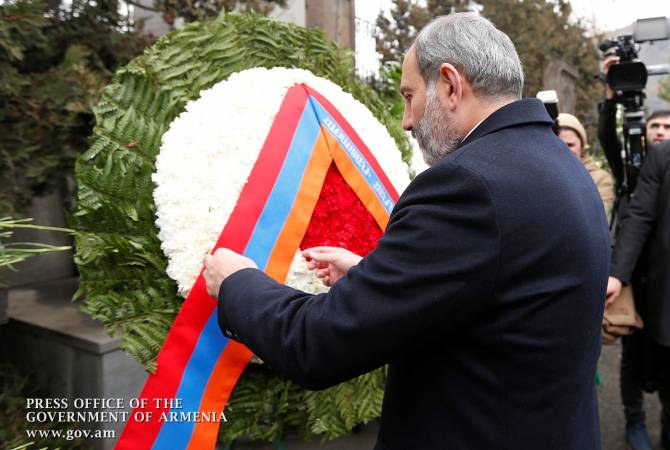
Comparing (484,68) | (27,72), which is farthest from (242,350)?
(27,72)

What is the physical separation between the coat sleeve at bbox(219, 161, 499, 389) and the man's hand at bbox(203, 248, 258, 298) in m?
0.27

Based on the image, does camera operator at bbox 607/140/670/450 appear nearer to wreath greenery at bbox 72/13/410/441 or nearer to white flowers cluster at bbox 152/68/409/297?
wreath greenery at bbox 72/13/410/441

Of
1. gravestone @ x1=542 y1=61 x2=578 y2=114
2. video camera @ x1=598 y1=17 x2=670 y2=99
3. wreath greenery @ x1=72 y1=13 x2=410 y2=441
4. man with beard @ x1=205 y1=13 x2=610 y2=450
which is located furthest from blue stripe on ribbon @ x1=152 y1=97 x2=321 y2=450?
gravestone @ x1=542 y1=61 x2=578 y2=114

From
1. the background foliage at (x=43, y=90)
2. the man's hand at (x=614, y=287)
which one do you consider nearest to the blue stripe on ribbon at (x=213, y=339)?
the background foliage at (x=43, y=90)

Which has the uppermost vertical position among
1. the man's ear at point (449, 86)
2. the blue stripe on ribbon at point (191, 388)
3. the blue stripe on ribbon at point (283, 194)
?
the man's ear at point (449, 86)

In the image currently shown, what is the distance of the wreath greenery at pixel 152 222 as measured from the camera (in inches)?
64.9

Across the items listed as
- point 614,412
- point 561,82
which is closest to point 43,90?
point 614,412

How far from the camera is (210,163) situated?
171cm

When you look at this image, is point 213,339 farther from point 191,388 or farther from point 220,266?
point 220,266

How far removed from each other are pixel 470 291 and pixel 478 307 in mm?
47

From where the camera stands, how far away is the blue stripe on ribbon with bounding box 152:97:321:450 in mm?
1638

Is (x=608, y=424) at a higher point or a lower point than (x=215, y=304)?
lower

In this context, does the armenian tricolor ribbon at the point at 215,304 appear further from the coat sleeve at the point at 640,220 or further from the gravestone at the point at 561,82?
the gravestone at the point at 561,82

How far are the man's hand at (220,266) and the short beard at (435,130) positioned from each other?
1.67 ft
